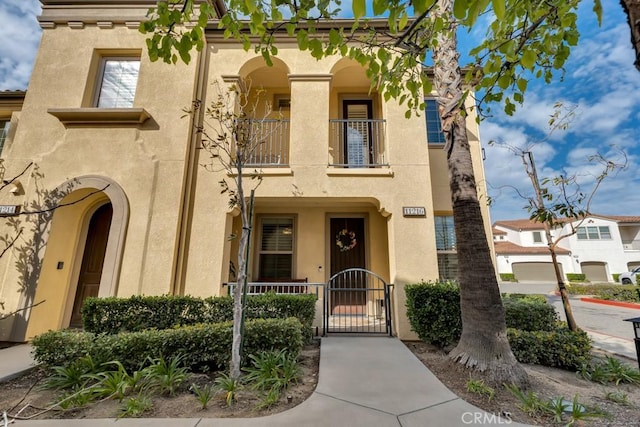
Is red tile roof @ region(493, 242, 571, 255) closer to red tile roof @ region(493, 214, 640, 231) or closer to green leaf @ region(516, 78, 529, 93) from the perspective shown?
red tile roof @ region(493, 214, 640, 231)

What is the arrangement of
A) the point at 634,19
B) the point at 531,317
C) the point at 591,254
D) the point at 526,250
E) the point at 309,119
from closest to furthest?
the point at 634,19 < the point at 531,317 < the point at 309,119 < the point at 591,254 < the point at 526,250

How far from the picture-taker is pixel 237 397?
3.30 m

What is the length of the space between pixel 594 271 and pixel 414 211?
3585 cm

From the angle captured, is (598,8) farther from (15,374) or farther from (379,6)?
(15,374)

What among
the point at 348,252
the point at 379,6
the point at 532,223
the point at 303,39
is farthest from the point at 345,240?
the point at 532,223

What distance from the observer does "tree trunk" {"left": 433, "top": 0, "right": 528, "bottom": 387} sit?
12.6 ft

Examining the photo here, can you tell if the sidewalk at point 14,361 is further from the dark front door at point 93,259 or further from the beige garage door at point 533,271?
the beige garage door at point 533,271

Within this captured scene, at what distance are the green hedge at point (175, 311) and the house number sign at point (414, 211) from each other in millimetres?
3013

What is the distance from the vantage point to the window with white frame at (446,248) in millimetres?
7535

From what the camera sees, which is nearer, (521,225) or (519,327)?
(519,327)

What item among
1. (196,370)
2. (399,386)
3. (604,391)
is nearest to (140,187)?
(196,370)

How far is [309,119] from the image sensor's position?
23.5 ft

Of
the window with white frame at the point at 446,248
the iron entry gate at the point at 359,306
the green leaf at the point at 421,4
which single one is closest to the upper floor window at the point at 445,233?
the window with white frame at the point at 446,248

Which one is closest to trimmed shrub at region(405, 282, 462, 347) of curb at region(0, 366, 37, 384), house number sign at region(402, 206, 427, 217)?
house number sign at region(402, 206, 427, 217)
